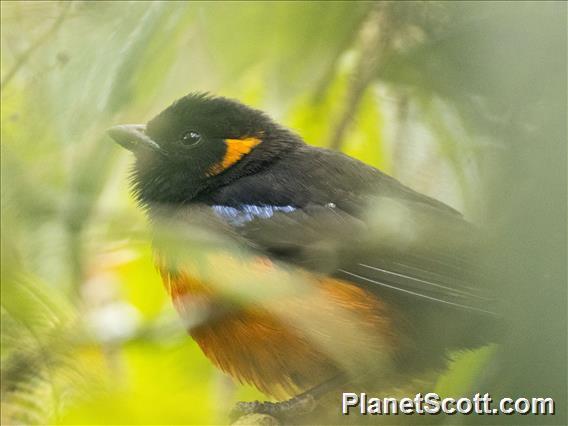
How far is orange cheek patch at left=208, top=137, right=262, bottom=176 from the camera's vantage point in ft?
5.29

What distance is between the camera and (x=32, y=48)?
60.4 inches

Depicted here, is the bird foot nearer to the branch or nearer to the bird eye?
the branch

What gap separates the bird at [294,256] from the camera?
4.11 feet

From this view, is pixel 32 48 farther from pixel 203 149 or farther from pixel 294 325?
pixel 294 325

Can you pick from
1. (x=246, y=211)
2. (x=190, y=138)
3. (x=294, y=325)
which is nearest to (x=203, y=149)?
(x=190, y=138)

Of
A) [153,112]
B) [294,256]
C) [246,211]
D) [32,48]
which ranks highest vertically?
[32,48]

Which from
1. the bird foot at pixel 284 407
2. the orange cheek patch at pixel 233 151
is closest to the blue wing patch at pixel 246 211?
the orange cheek patch at pixel 233 151

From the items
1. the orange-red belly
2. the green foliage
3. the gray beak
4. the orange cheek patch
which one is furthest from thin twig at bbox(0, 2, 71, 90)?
the orange-red belly

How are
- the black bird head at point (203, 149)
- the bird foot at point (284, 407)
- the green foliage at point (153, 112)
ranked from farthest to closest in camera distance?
1. the black bird head at point (203, 149)
2. the bird foot at point (284, 407)
3. the green foliage at point (153, 112)

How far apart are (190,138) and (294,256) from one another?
36cm

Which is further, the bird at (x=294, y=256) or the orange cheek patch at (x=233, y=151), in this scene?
the orange cheek patch at (x=233, y=151)

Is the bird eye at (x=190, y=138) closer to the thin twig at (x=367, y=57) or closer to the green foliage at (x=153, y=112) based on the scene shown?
the green foliage at (x=153, y=112)

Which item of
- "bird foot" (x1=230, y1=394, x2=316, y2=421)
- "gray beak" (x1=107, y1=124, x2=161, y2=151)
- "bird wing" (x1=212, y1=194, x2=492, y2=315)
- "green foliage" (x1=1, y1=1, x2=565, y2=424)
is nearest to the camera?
"green foliage" (x1=1, y1=1, x2=565, y2=424)

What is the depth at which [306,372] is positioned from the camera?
1434mm
